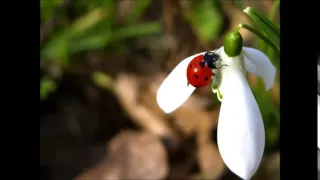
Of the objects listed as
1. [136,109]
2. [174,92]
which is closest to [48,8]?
[136,109]

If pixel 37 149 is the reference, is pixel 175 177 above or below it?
below

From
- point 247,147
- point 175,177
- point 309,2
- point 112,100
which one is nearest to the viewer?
point 247,147

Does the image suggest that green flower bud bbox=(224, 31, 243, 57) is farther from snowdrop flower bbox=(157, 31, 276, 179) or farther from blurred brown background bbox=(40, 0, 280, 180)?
blurred brown background bbox=(40, 0, 280, 180)

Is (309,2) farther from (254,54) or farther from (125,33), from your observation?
(125,33)

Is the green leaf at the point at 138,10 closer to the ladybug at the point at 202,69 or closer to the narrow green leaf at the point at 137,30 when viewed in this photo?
the narrow green leaf at the point at 137,30

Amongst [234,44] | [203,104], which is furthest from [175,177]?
[234,44]

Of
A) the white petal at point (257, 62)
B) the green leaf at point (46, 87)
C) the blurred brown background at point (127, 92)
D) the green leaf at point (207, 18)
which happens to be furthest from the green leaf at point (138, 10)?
the white petal at point (257, 62)
